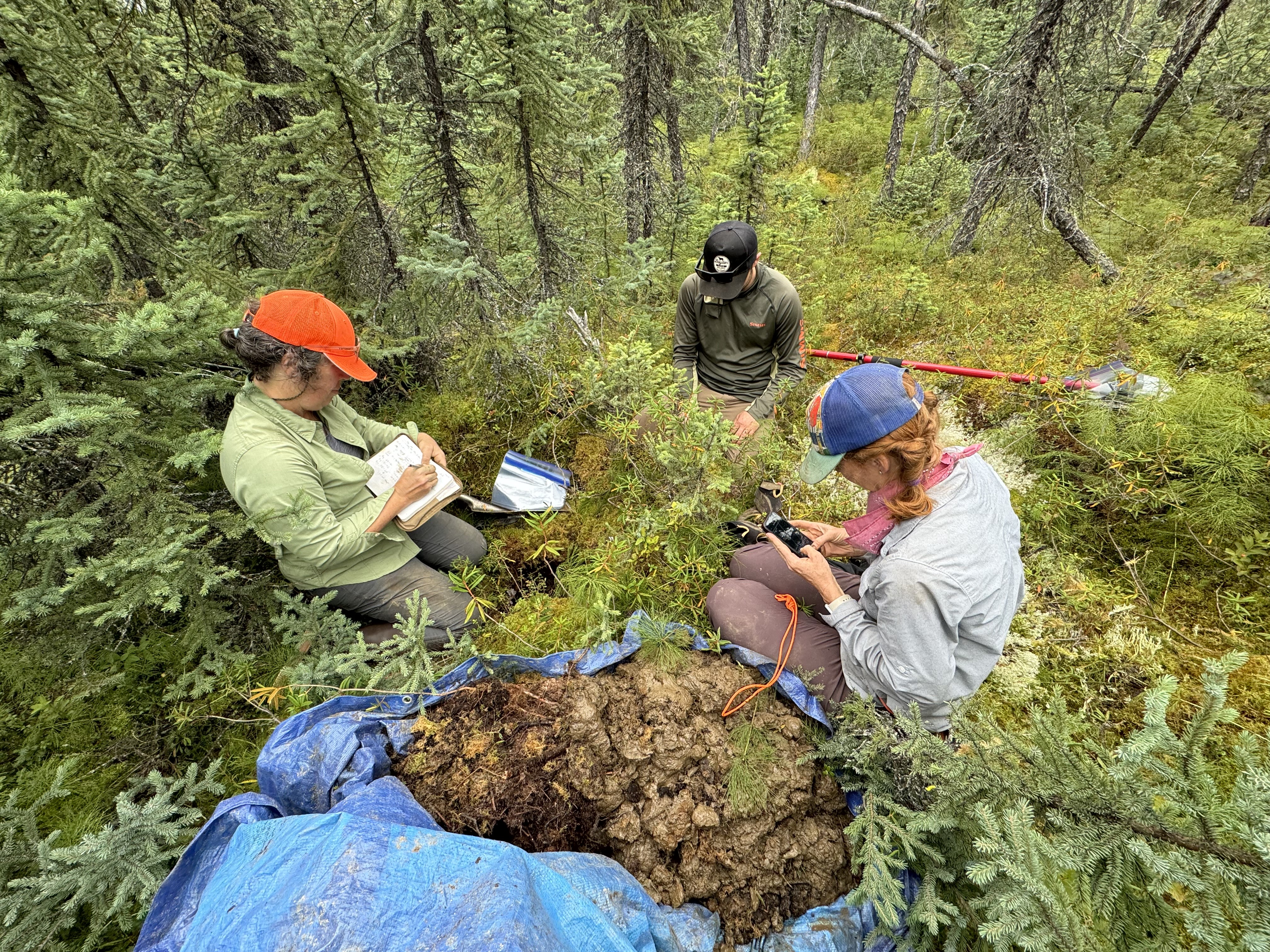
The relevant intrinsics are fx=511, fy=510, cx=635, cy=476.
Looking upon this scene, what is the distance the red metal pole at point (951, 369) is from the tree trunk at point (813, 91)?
426 inches

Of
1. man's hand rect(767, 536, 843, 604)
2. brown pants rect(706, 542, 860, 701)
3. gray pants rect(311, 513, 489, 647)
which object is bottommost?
gray pants rect(311, 513, 489, 647)

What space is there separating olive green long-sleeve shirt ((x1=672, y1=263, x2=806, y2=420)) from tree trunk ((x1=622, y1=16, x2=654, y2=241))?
2690 millimetres

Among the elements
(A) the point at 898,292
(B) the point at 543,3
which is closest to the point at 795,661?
(B) the point at 543,3

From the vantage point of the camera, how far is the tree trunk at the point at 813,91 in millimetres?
12719

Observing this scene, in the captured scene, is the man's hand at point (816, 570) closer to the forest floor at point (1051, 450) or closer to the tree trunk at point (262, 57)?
the forest floor at point (1051, 450)

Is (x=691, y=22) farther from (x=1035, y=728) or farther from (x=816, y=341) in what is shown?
(x=1035, y=728)

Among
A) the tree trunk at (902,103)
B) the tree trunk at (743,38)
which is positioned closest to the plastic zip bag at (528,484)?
the tree trunk at (743,38)

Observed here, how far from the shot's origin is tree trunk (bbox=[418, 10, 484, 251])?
3.69 meters

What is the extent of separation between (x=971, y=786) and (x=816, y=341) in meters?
5.52

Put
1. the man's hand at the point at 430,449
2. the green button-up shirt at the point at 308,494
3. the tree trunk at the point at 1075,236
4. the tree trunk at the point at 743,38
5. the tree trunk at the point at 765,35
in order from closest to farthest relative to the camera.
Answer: the green button-up shirt at the point at 308,494, the man's hand at the point at 430,449, the tree trunk at the point at 1075,236, the tree trunk at the point at 743,38, the tree trunk at the point at 765,35

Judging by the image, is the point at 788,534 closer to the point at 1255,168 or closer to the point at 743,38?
the point at 743,38

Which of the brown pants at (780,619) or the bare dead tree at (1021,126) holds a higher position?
the bare dead tree at (1021,126)

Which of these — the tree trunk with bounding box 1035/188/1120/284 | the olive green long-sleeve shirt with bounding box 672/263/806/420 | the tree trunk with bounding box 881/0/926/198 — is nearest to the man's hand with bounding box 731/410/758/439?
the olive green long-sleeve shirt with bounding box 672/263/806/420

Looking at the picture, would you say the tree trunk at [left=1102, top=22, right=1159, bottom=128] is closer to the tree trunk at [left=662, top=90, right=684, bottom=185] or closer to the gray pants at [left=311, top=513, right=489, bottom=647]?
the tree trunk at [left=662, top=90, right=684, bottom=185]
